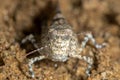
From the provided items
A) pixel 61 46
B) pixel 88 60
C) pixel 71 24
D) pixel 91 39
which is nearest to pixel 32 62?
pixel 61 46

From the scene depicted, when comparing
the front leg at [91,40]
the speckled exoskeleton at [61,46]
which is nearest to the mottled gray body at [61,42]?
the speckled exoskeleton at [61,46]

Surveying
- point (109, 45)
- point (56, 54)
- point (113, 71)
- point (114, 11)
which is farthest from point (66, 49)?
point (114, 11)

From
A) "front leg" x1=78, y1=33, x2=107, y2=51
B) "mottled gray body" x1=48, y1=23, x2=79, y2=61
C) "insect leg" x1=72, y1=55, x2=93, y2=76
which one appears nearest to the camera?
"mottled gray body" x1=48, y1=23, x2=79, y2=61

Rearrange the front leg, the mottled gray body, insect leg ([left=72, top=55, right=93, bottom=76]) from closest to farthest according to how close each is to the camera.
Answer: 1. the mottled gray body
2. insect leg ([left=72, top=55, right=93, bottom=76])
3. the front leg

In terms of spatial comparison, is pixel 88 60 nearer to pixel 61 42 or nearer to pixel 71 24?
pixel 61 42

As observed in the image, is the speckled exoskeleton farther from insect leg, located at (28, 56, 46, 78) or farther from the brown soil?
the brown soil

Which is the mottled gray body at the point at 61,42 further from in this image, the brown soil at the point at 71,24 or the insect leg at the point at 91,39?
the insect leg at the point at 91,39

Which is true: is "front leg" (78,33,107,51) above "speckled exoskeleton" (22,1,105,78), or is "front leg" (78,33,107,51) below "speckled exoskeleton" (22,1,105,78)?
above

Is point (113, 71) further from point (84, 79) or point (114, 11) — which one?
point (114, 11)

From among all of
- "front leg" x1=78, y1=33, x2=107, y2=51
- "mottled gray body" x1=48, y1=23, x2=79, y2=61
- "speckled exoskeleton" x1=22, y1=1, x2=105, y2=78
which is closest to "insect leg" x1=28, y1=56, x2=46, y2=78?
"speckled exoskeleton" x1=22, y1=1, x2=105, y2=78
